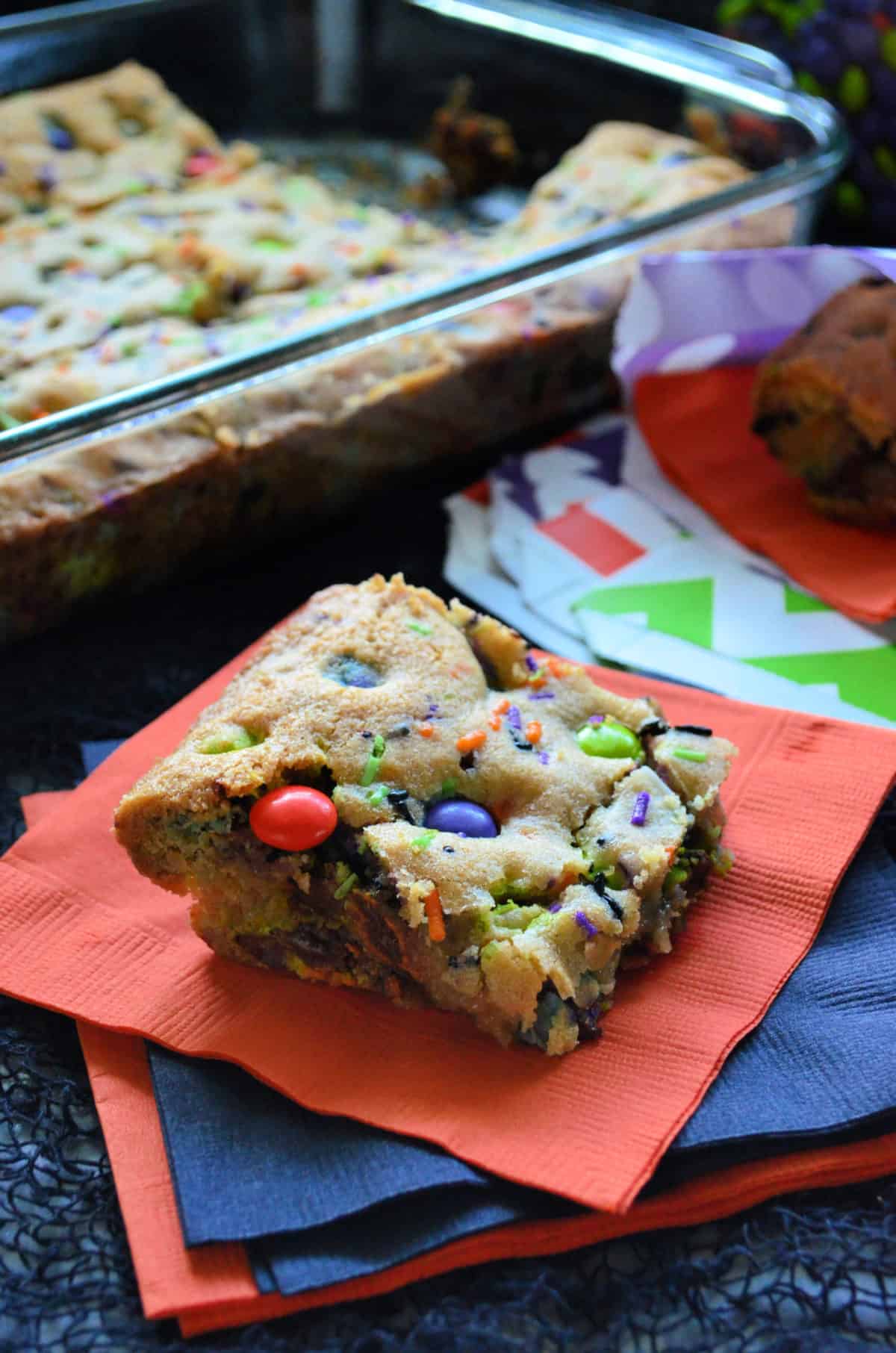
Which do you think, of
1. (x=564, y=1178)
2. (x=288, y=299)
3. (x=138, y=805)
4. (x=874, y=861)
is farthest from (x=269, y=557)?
(x=564, y=1178)

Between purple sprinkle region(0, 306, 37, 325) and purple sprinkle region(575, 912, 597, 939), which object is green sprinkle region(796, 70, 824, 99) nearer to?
purple sprinkle region(0, 306, 37, 325)

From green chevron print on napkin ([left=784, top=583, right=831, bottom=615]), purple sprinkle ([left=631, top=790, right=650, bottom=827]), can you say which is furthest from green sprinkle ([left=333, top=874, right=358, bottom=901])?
green chevron print on napkin ([left=784, top=583, right=831, bottom=615])

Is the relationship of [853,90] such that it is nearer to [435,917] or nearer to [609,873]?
[609,873]

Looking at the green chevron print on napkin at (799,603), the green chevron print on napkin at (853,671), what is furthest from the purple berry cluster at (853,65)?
the green chevron print on napkin at (853,671)

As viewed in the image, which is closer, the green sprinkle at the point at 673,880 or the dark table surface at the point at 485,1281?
the dark table surface at the point at 485,1281

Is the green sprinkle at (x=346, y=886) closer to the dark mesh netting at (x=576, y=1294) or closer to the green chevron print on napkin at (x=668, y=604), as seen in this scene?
the dark mesh netting at (x=576, y=1294)
